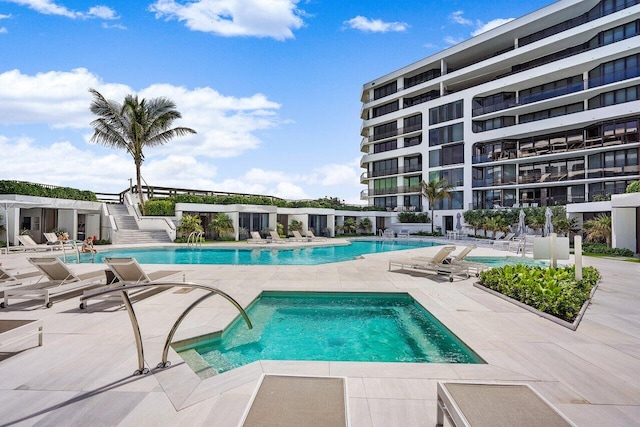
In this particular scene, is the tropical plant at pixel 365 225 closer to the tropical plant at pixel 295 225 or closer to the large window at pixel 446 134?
the tropical plant at pixel 295 225

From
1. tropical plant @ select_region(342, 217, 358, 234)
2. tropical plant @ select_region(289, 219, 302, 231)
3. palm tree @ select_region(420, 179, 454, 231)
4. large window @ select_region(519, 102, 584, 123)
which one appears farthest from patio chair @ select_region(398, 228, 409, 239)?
large window @ select_region(519, 102, 584, 123)

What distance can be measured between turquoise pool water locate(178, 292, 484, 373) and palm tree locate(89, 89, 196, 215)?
2230 cm

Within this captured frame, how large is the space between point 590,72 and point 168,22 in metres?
33.7

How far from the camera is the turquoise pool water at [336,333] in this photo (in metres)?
5.03

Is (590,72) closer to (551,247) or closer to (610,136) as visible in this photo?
(610,136)

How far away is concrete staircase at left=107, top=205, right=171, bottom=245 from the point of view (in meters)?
23.6

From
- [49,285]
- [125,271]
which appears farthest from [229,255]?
[125,271]

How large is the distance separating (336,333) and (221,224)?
2121cm

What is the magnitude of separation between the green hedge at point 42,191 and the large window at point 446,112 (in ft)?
112

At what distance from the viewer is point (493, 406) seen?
2564mm

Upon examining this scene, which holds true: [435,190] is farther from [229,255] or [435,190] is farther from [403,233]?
[229,255]

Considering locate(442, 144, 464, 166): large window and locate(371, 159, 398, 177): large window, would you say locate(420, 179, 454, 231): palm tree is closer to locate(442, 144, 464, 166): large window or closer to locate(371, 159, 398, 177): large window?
locate(442, 144, 464, 166): large window

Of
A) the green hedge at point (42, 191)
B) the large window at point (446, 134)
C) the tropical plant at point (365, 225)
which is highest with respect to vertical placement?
the large window at point (446, 134)

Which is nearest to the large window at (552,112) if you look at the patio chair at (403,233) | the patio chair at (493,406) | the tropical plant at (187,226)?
the patio chair at (403,233)
